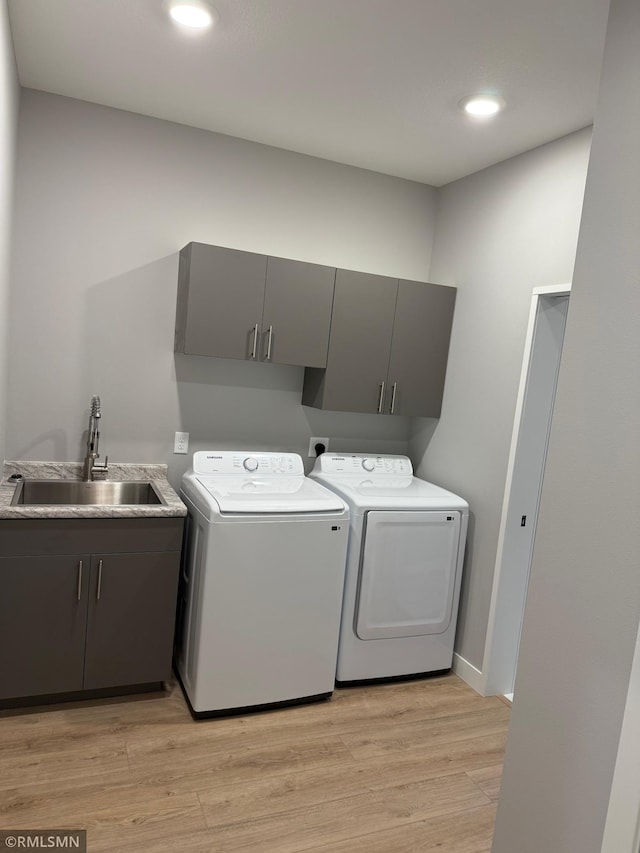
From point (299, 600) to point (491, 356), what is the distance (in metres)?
1.51

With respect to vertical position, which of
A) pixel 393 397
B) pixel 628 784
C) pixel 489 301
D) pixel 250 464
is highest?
pixel 489 301

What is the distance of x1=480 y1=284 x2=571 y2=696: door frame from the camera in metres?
2.96

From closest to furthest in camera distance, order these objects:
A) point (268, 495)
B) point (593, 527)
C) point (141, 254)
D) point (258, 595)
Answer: point (593, 527) → point (258, 595) → point (268, 495) → point (141, 254)

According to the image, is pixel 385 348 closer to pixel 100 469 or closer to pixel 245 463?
pixel 245 463

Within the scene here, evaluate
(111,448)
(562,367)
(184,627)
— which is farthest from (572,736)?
(111,448)

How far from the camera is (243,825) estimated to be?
2.15 m

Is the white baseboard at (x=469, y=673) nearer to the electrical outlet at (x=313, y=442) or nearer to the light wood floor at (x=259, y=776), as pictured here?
the light wood floor at (x=259, y=776)

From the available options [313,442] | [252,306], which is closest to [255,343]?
[252,306]

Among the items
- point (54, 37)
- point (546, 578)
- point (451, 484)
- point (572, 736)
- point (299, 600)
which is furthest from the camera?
point (451, 484)

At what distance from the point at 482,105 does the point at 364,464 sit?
1.88 m

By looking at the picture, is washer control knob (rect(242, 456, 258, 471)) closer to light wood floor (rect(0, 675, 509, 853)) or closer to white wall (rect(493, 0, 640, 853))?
light wood floor (rect(0, 675, 509, 853))

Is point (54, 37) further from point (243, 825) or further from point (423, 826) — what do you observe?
point (423, 826)

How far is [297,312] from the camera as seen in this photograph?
3.18 m

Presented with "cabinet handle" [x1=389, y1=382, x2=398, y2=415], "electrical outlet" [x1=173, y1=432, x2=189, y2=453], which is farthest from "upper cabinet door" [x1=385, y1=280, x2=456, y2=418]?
"electrical outlet" [x1=173, y1=432, x2=189, y2=453]
